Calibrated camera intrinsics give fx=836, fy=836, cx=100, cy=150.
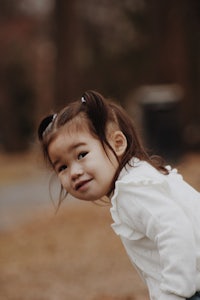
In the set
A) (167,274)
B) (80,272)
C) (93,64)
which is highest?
(167,274)

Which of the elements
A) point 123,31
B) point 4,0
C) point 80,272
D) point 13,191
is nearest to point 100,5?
point 123,31

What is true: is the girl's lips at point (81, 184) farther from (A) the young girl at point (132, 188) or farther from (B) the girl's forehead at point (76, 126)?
(B) the girl's forehead at point (76, 126)

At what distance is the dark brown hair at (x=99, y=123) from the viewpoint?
3219 mm

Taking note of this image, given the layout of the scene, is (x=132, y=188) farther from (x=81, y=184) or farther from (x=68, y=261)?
(x=68, y=261)

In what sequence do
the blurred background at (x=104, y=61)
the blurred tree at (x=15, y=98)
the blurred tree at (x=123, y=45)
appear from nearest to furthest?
the blurred background at (x=104, y=61) → the blurred tree at (x=123, y=45) → the blurred tree at (x=15, y=98)

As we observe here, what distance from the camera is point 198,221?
302 centimetres

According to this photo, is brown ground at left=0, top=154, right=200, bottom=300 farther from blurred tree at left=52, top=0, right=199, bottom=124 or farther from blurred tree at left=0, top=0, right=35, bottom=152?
blurred tree at left=0, top=0, right=35, bottom=152

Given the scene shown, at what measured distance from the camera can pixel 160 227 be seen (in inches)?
114

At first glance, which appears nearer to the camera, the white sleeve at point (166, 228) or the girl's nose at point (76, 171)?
the white sleeve at point (166, 228)

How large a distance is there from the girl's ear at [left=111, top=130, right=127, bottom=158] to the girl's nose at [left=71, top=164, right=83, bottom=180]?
0.18 m

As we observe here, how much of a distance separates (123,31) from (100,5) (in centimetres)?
121

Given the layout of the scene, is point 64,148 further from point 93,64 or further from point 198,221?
point 93,64

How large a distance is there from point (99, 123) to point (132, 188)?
353mm

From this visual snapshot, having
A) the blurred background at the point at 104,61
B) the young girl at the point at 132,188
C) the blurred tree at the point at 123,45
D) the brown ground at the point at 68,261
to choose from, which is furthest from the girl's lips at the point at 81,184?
the blurred tree at the point at 123,45
